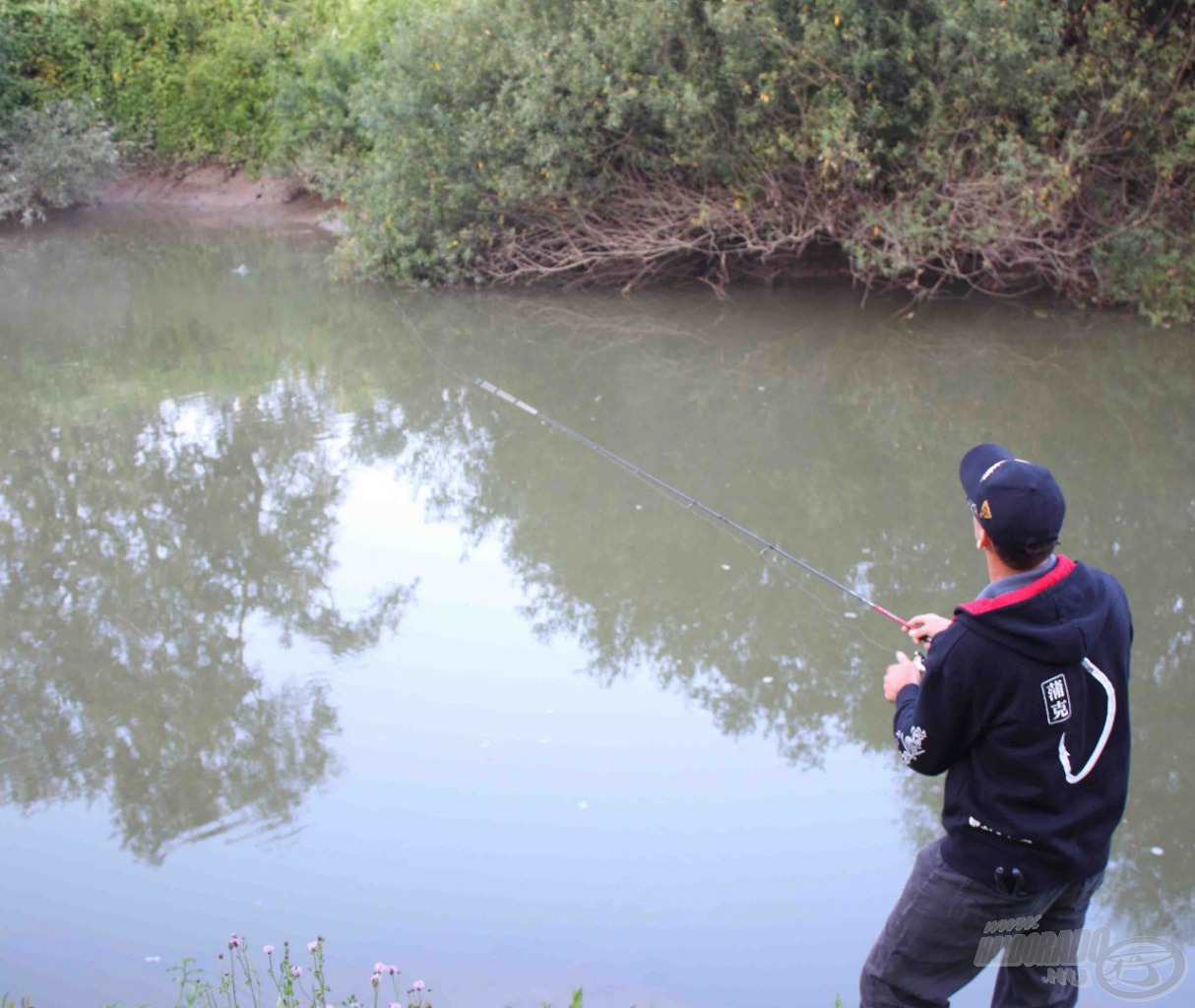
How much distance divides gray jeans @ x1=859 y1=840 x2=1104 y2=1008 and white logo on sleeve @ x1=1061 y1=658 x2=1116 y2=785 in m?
0.26

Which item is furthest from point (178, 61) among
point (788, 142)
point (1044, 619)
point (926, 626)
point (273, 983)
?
point (1044, 619)

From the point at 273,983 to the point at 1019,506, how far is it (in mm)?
2610

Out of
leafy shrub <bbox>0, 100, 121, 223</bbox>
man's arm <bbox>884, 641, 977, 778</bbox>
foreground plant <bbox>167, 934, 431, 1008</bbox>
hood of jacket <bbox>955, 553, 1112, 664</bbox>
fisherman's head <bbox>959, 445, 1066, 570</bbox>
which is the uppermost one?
fisherman's head <bbox>959, 445, 1066, 570</bbox>

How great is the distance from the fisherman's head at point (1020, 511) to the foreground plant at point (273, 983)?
6.54 ft

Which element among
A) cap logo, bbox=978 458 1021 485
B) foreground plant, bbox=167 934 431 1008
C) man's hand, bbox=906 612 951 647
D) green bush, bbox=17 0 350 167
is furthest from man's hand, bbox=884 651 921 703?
green bush, bbox=17 0 350 167

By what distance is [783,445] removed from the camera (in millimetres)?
8688

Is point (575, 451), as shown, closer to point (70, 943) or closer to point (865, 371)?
point (865, 371)

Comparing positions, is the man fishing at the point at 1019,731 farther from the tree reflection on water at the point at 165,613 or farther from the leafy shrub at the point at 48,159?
the leafy shrub at the point at 48,159

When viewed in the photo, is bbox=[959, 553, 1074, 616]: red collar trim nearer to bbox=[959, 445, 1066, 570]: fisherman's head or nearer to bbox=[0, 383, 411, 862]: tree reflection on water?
bbox=[959, 445, 1066, 570]: fisherman's head

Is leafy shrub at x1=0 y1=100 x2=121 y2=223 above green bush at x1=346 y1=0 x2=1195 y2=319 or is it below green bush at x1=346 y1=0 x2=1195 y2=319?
below

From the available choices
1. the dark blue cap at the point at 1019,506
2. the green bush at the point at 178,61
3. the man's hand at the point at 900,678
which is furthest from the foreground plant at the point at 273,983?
the green bush at the point at 178,61

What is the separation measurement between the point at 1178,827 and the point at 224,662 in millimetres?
4098

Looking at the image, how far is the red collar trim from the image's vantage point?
2.48 metres

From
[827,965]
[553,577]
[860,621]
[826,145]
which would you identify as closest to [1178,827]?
[827,965]
